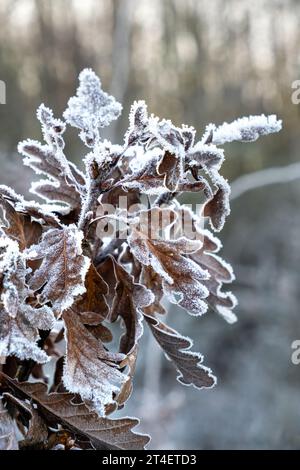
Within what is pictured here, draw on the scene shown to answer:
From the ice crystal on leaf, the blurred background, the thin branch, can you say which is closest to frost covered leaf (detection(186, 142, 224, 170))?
the ice crystal on leaf

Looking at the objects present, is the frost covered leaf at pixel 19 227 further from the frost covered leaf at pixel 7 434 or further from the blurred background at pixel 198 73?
the blurred background at pixel 198 73

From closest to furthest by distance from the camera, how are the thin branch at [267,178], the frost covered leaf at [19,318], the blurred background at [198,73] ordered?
the frost covered leaf at [19,318], the thin branch at [267,178], the blurred background at [198,73]

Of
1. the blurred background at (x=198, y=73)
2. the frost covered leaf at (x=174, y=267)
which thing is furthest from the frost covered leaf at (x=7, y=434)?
the blurred background at (x=198, y=73)

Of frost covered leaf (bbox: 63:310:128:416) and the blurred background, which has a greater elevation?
the blurred background

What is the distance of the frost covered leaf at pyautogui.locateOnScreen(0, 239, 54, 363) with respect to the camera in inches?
22.2

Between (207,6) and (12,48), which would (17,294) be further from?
(207,6)

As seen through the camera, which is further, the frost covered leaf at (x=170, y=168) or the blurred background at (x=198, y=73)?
the blurred background at (x=198, y=73)

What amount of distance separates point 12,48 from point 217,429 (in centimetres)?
623

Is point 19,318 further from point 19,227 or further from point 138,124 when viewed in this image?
point 138,124

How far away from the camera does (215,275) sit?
774 mm

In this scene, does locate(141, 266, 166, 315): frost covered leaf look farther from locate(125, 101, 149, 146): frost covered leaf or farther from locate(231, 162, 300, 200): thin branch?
locate(231, 162, 300, 200): thin branch

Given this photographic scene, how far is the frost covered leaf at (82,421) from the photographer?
63 cm

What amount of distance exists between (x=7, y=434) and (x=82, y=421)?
3.3 inches

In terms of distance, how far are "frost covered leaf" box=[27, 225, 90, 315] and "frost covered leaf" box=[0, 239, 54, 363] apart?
19 mm
